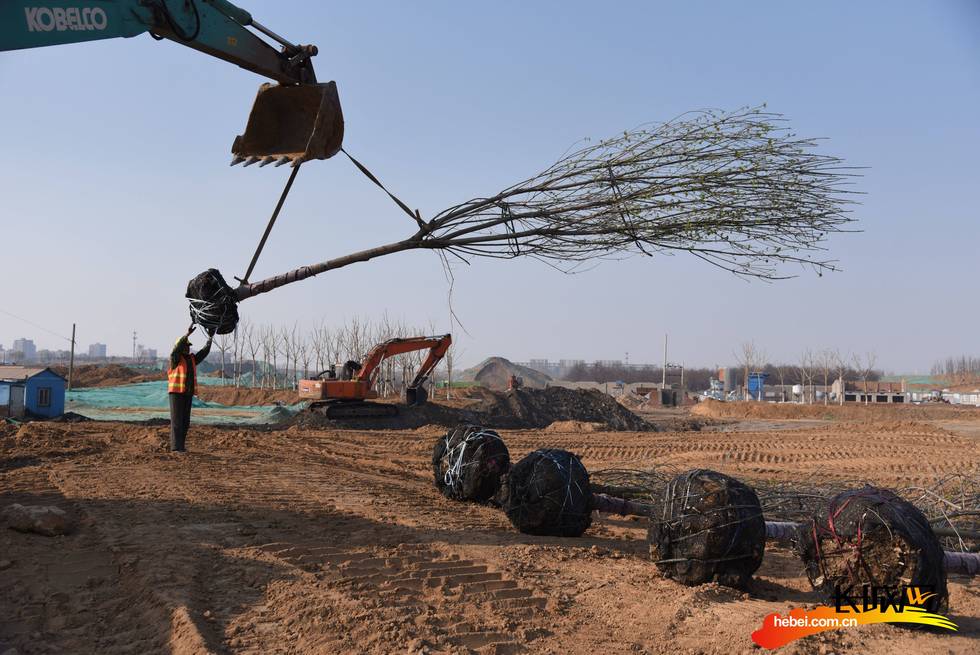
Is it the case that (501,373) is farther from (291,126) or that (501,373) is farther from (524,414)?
(291,126)

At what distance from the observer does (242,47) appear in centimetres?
683

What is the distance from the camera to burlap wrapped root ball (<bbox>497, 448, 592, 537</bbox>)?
684 centimetres

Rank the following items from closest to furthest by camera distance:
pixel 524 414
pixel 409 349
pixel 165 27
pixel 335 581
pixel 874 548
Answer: pixel 874 548 → pixel 335 581 → pixel 165 27 → pixel 409 349 → pixel 524 414

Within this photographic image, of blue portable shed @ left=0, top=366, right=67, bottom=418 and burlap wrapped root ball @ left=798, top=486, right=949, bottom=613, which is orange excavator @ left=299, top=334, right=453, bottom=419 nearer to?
blue portable shed @ left=0, top=366, right=67, bottom=418

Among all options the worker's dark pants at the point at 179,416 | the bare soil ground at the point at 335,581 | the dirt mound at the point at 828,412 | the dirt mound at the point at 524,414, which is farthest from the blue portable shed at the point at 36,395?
the dirt mound at the point at 828,412

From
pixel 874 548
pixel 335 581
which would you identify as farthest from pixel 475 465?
pixel 874 548

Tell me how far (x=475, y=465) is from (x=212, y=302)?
3.41 m

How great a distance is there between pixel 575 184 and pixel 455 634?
394cm

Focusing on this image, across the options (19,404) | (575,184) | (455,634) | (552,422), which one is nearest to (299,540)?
(455,634)

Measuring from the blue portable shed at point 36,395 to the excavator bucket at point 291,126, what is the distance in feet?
49.3

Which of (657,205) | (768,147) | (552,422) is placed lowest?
(552,422)

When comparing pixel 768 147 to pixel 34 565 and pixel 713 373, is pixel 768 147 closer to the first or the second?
pixel 34 565

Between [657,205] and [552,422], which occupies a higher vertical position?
[657,205]

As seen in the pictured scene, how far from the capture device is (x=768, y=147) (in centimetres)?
604
